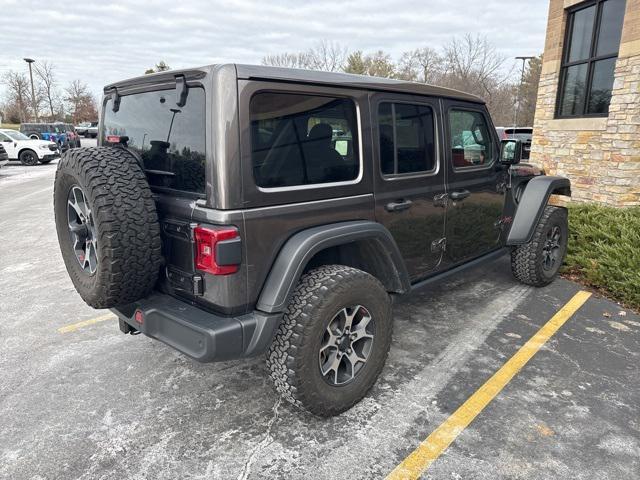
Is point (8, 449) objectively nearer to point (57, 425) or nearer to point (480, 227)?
point (57, 425)

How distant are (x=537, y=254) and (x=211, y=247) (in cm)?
365

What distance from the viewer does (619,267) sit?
4660mm

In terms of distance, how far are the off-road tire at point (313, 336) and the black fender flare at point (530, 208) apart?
2.32 m

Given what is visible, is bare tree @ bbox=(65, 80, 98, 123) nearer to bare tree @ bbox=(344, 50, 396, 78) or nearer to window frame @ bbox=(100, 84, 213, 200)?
bare tree @ bbox=(344, 50, 396, 78)

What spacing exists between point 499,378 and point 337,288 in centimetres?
145

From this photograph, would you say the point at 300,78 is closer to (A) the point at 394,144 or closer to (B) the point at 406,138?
(A) the point at 394,144

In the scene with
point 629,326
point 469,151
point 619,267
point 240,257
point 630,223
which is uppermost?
point 469,151

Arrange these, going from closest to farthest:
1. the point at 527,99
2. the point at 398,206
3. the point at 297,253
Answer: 1. the point at 297,253
2. the point at 398,206
3. the point at 527,99

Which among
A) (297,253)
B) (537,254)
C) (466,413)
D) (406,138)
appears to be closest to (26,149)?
(406,138)

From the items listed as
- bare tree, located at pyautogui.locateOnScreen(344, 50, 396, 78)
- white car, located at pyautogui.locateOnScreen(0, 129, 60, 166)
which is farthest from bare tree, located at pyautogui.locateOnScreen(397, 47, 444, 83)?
white car, located at pyautogui.locateOnScreen(0, 129, 60, 166)

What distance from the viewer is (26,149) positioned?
20.8m

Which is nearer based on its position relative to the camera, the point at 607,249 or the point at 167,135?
the point at 167,135

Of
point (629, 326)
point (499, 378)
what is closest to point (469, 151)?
point (499, 378)

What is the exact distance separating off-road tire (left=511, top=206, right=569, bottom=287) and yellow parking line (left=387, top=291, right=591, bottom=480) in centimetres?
74
